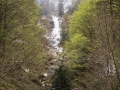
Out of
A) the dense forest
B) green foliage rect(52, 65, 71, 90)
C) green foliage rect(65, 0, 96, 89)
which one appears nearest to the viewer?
the dense forest

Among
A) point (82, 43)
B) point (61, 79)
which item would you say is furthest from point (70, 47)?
point (61, 79)

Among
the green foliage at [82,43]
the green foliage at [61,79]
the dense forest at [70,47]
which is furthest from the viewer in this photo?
the green foliage at [82,43]

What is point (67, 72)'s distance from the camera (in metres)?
15.7

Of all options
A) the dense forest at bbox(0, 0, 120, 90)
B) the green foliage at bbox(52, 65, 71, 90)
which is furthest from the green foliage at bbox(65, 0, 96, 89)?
the green foliage at bbox(52, 65, 71, 90)

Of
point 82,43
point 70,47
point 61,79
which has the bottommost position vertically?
point 61,79

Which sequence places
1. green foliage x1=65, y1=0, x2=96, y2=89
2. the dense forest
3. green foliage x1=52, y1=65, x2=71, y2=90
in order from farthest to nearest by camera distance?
green foliage x1=65, y1=0, x2=96, y2=89
green foliage x1=52, y1=65, x2=71, y2=90
the dense forest

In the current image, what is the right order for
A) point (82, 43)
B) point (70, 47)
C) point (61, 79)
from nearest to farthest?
1. point (61, 79)
2. point (82, 43)
3. point (70, 47)

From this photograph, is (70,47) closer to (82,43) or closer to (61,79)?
(82,43)

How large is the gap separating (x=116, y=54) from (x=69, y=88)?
8.66m

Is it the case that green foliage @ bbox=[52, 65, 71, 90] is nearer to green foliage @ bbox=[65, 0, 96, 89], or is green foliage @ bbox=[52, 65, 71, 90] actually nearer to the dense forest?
the dense forest

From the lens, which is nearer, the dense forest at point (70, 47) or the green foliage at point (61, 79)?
Answer: the dense forest at point (70, 47)

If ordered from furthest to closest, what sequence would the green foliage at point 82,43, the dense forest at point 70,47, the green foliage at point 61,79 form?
the green foliage at point 82,43 < the green foliage at point 61,79 < the dense forest at point 70,47

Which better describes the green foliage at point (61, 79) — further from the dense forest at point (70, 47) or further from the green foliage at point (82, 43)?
the green foliage at point (82, 43)

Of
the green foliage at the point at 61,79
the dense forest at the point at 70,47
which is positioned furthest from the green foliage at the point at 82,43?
the green foliage at the point at 61,79
